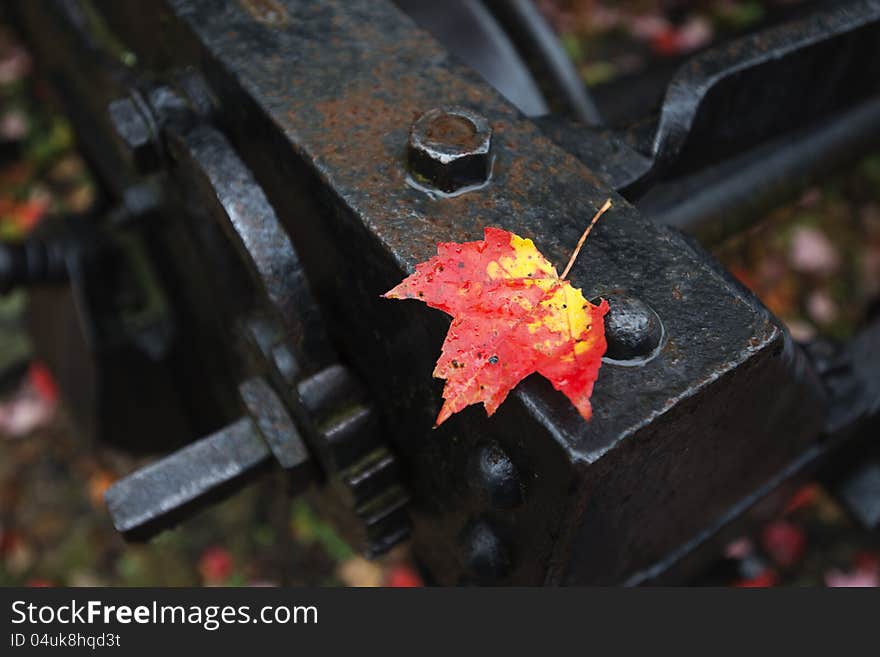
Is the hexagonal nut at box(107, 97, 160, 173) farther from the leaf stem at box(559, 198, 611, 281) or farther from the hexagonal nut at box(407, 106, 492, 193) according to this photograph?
the leaf stem at box(559, 198, 611, 281)

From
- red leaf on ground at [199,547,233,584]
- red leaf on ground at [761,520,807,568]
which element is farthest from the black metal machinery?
red leaf on ground at [199,547,233,584]

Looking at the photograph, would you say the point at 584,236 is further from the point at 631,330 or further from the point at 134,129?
the point at 134,129

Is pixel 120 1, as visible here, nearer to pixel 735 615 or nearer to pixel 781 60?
pixel 781 60

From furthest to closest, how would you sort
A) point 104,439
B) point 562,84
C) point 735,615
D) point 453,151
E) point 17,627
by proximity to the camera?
point 104,439 < point 562,84 < point 17,627 < point 735,615 < point 453,151

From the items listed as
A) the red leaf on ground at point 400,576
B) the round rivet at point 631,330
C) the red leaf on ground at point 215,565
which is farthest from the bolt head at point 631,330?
the red leaf on ground at point 215,565

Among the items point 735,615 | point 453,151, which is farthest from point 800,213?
point 453,151

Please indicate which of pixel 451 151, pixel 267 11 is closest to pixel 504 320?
pixel 451 151

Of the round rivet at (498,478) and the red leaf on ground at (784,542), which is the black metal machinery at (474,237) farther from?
the red leaf on ground at (784,542)

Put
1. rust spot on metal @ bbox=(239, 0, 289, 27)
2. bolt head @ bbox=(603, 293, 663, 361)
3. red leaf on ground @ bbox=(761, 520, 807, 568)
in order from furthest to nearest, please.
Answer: red leaf on ground @ bbox=(761, 520, 807, 568) → rust spot on metal @ bbox=(239, 0, 289, 27) → bolt head @ bbox=(603, 293, 663, 361)

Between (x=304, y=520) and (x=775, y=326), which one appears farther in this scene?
(x=304, y=520)
